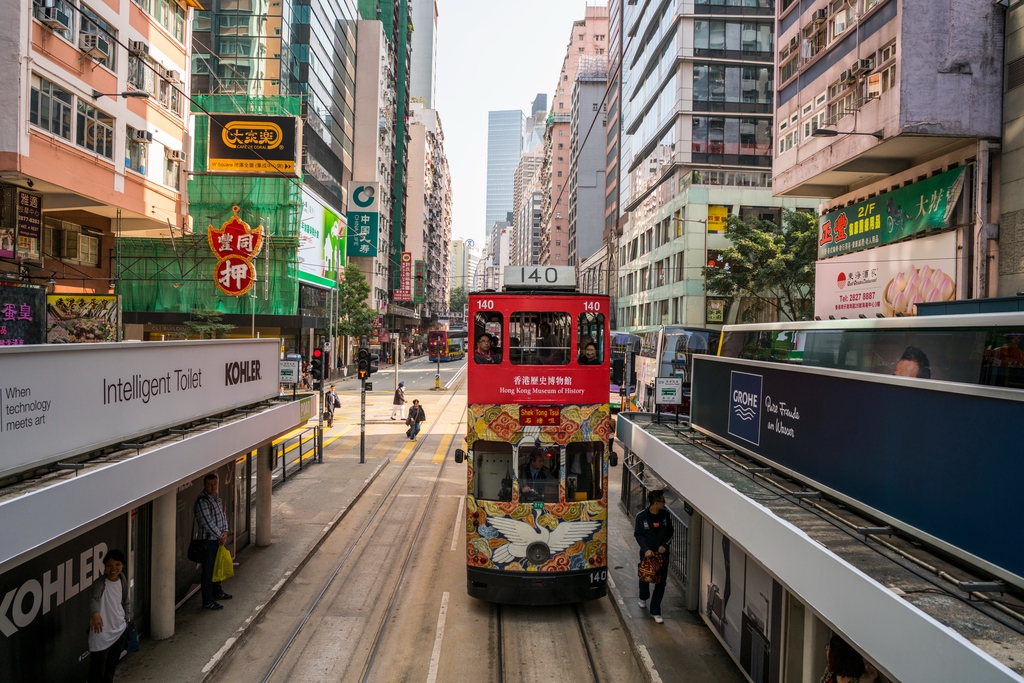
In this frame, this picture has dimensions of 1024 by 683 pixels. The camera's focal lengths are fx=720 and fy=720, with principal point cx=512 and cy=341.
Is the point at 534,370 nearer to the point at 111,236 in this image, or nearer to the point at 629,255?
the point at 111,236

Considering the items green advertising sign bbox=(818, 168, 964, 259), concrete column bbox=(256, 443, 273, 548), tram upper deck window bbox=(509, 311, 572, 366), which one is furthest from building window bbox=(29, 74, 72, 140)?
green advertising sign bbox=(818, 168, 964, 259)

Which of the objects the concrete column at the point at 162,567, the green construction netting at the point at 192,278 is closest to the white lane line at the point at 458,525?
the concrete column at the point at 162,567

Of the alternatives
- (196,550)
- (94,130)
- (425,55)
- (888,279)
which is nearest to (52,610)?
(196,550)

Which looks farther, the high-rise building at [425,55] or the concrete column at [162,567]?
the high-rise building at [425,55]

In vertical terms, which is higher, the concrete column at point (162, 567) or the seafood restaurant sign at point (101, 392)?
the seafood restaurant sign at point (101, 392)

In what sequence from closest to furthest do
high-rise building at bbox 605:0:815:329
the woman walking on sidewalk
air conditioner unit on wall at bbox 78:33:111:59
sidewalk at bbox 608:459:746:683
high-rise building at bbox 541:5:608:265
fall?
1. sidewalk at bbox 608:459:746:683
2. air conditioner unit on wall at bbox 78:33:111:59
3. the woman walking on sidewalk
4. high-rise building at bbox 605:0:815:329
5. high-rise building at bbox 541:5:608:265

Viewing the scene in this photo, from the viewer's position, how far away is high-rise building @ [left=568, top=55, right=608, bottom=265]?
91.3m

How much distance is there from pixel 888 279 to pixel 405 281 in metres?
73.9

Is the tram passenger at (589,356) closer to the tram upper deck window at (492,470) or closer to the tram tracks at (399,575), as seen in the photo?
the tram upper deck window at (492,470)

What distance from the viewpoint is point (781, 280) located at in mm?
34750

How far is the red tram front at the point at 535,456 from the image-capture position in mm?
10188

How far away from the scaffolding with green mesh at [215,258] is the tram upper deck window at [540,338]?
32.8 m

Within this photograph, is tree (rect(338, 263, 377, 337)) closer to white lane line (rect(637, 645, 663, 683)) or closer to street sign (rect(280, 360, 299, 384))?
street sign (rect(280, 360, 299, 384))

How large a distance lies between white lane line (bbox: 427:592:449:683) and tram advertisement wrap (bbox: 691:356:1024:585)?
15.3 feet
